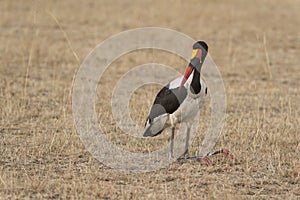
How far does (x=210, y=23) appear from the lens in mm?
14125

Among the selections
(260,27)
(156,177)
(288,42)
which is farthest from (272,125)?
(260,27)

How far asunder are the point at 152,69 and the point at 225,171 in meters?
4.79

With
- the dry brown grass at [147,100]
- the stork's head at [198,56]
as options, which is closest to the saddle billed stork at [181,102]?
the stork's head at [198,56]

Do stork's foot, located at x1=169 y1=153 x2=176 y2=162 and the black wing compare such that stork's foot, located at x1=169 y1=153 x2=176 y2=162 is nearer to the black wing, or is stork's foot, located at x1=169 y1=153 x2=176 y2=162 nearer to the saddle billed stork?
the saddle billed stork

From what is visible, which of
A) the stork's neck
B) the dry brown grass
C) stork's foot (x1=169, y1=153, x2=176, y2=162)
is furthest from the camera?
stork's foot (x1=169, y1=153, x2=176, y2=162)

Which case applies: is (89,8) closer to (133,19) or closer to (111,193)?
(133,19)

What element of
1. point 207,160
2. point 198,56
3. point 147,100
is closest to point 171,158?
point 207,160

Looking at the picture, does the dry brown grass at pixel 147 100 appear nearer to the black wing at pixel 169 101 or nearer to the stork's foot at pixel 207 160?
the stork's foot at pixel 207 160

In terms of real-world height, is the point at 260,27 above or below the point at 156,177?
above

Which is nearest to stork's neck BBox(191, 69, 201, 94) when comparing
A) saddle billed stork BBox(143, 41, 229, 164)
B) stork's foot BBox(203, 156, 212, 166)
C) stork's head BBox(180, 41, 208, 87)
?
saddle billed stork BBox(143, 41, 229, 164)

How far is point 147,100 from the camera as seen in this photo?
27.9 feet

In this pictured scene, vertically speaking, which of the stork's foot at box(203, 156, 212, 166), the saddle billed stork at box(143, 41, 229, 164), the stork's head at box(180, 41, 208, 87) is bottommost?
the stork's foot at box(203, 156, 212, 166)

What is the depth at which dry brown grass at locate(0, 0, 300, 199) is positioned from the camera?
18.3ft

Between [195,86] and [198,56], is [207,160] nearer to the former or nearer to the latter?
[195,86]
